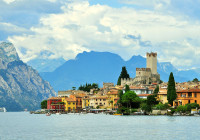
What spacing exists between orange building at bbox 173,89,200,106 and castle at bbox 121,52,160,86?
61.4 m

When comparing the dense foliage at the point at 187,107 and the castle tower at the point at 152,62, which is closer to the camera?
the dense foliage at the point at 187,107

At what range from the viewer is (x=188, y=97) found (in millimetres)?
108438

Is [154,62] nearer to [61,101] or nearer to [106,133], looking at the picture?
[61,101]

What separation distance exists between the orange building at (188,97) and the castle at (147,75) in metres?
61.4

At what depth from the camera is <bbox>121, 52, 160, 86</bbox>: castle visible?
569 feet

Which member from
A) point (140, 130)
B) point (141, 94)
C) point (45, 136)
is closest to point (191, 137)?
point (140, 130)

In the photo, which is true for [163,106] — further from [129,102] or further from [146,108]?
[129,102]

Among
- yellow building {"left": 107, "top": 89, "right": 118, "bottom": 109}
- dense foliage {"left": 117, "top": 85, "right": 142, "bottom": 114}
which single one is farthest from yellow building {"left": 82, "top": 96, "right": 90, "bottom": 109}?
dense foliage {"left": 117, "top": 85, "right": 142, "bottom": 114}

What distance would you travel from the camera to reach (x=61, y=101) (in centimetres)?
18912

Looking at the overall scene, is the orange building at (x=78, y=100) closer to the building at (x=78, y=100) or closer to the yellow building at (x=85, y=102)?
the building at (x=78, y=100)

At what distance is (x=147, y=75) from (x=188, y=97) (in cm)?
6913

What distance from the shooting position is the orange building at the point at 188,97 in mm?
107562

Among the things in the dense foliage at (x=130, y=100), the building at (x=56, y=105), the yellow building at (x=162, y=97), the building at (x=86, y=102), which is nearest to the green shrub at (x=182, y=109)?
the yellow building at (x=162, y=97)

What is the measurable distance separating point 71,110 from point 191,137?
12415cm
